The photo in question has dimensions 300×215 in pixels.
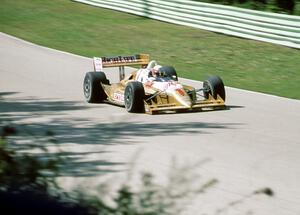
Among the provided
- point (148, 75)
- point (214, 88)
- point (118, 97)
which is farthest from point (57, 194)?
point (214, 88)

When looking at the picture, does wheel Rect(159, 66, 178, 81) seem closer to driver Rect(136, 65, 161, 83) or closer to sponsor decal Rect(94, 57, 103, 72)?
driver Rect(136, 65, 161, 83)

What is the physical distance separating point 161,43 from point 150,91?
1083 centimetres

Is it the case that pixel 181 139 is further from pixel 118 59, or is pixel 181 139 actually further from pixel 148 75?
pixel 118 59

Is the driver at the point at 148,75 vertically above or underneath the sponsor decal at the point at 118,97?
above

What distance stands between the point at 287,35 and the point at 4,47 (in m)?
8.54

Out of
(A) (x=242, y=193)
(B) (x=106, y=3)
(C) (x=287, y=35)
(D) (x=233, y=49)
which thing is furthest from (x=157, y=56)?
(A) (x=242, y=193)

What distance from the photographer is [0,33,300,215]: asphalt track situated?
7.46 meters

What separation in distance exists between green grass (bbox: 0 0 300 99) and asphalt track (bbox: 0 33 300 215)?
2.30 metres

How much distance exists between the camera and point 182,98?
512 inches

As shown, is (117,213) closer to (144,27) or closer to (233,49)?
(233,49)

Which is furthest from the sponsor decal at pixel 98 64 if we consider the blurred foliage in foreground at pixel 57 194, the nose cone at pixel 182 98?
the blurred foliage in foreground at pixel 57 194

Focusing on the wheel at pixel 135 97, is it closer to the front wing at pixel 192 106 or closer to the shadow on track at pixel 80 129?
the front wing at pixel 192 106

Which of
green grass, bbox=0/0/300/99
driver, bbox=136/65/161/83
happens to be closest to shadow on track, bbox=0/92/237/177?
driver, bbox=136/65/161/83

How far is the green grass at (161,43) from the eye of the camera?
1858 centimetres
